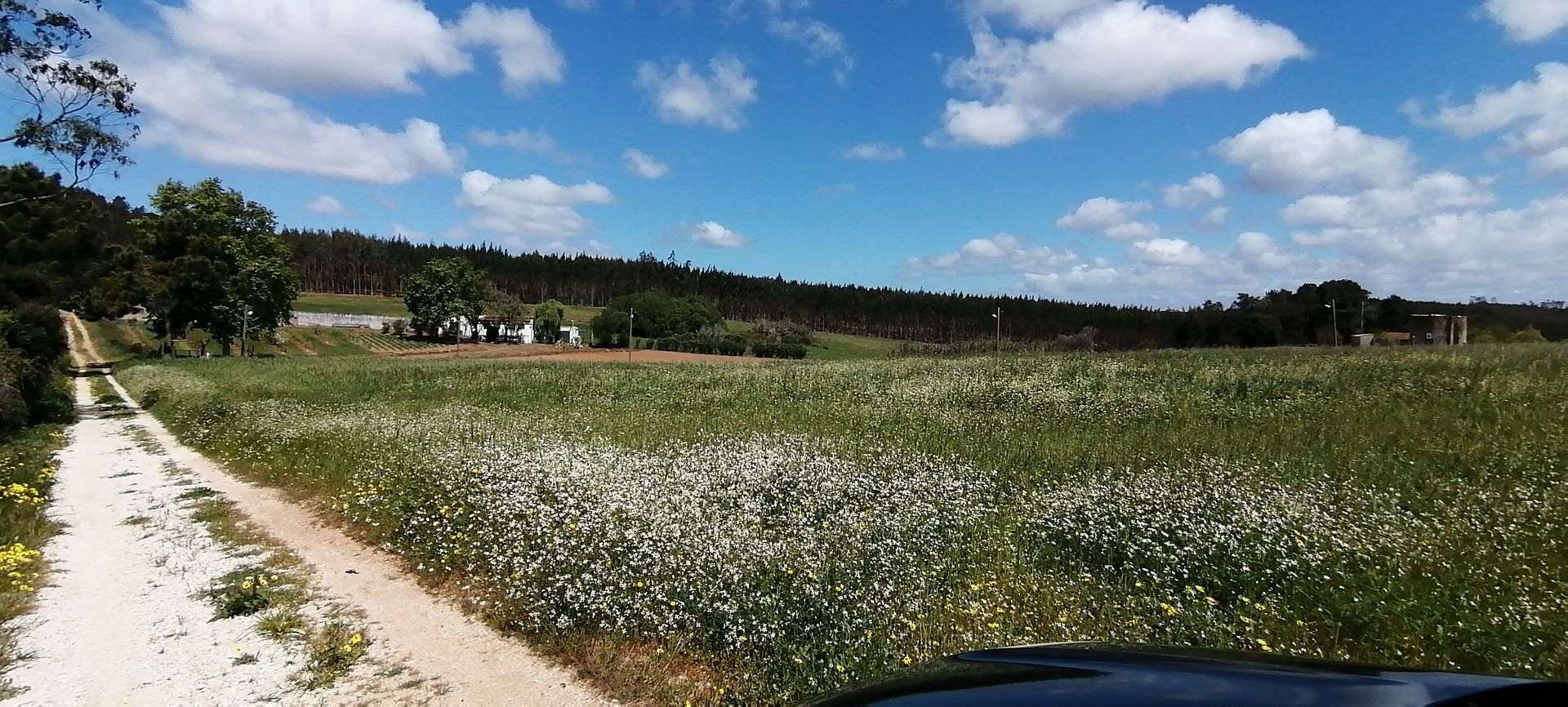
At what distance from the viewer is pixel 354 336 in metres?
102

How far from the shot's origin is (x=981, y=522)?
907 centimetres

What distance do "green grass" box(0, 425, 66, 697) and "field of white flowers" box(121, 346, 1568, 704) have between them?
10.1 feet

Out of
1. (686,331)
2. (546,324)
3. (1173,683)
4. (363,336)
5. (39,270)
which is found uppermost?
(39,270)

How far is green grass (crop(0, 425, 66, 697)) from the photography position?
695 cm

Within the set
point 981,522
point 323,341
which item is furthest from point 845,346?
point 981,522

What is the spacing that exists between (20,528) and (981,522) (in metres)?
12.9

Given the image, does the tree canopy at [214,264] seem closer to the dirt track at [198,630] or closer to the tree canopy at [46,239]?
the tree canopy at [46,239]

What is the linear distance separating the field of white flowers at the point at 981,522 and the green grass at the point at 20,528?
3.08 meters

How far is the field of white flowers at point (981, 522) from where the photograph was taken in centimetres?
593

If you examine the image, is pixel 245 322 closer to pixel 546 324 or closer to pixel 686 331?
pixel 546 324

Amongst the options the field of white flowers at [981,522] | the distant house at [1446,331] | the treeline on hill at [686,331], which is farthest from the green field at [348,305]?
the distant house at [1446,331]

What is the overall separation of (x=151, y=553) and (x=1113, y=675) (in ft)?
37.6

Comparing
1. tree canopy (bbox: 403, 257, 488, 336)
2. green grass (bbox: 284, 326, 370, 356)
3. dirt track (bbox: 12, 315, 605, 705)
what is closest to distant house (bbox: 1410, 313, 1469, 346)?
dirt track (bbox: 12, 315, 605, 705)

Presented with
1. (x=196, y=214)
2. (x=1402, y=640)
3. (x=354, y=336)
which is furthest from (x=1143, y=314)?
(x=1402, y=640)
